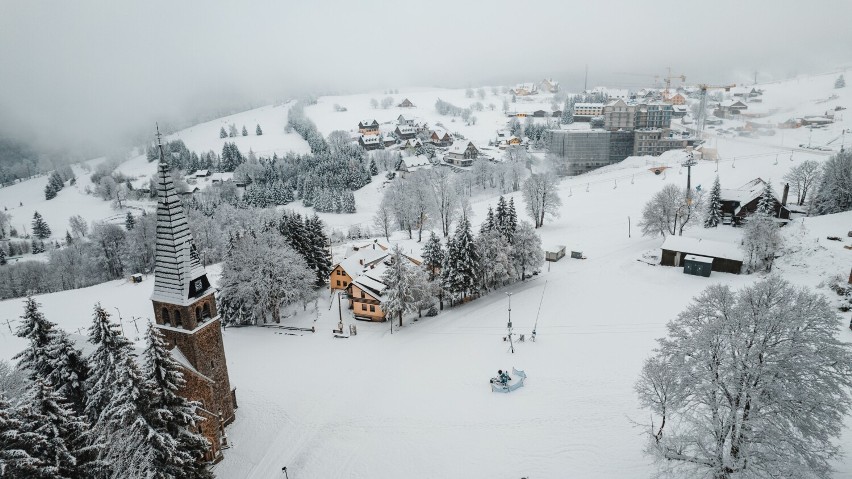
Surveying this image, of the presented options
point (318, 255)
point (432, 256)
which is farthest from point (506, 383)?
point (318, 255)

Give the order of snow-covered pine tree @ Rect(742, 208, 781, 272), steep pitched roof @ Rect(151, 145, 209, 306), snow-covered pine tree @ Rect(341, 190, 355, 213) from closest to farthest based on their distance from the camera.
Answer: steep pitched roof @ Rect(151, 145, 209, 306)
snow-covered pine tree @ Rect(742, 208, 781, 272)
snow-covered pine tree @ Rect(341, 190, 355, 213)

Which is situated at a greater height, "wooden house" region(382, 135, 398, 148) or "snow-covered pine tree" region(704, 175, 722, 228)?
"wooden house" region(382, 135, 398, 148)

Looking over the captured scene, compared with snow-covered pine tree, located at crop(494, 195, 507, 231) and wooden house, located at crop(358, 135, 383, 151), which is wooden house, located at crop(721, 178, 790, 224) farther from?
wooden house, located at crop(358, 135, 383, 151)

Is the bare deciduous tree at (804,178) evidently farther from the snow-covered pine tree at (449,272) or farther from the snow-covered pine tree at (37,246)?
the snow-covered pine tree at (37,246)

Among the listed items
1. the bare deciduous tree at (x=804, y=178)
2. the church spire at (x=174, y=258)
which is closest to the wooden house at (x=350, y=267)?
the church spire at (x=174, y=258)

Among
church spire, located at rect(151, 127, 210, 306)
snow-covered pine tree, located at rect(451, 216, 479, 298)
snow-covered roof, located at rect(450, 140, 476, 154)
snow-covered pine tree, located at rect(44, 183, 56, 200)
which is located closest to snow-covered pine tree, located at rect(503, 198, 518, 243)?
snow-covered pine tree, located at rect(451, 216, 479, 298)

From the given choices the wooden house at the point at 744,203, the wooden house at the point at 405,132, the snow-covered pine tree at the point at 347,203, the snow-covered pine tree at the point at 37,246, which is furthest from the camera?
the wooden house at the point at 405,132
